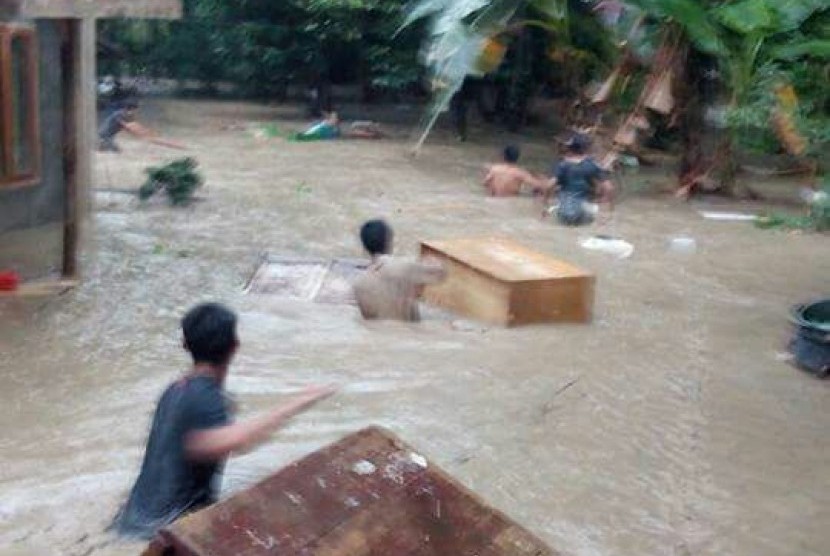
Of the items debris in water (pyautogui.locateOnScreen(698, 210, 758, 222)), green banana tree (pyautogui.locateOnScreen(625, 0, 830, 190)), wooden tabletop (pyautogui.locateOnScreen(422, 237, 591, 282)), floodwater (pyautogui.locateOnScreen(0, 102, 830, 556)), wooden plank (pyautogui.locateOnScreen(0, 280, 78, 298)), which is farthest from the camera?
debris in water (pyautogui.locateOnScreen(698, 210, 758, 222))

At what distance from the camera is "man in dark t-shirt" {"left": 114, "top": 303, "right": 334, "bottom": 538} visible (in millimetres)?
3863

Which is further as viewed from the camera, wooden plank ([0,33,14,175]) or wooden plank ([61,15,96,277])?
wooden plank ([0,33,14,175])

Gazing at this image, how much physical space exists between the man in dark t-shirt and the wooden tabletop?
190 inches

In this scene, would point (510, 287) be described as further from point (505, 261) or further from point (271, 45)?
point (271, 45)

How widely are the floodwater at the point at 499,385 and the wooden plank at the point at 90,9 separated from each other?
82.0 inches

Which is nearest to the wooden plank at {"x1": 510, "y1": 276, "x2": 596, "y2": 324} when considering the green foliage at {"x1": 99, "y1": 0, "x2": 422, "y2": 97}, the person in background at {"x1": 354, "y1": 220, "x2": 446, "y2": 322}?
the person in background at {"x1": 354, "y1": 220, "x2": 446, "y2": 322}

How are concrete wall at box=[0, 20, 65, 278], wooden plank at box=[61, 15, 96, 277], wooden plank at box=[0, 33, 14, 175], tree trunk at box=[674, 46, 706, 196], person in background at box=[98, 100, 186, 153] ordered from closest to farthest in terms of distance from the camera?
wooden plank at box=[61, 15, 96, 277]
wooden plank at box=[0, 33, 14, 175]
concrete wall at box=[0, 20, 65, 278]
tree trunk at box=[674, 46, 706, 196]
person in background at box=[98, 100, 186, 153]

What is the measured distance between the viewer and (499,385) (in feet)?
25.2

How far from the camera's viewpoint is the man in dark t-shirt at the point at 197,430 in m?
3.86

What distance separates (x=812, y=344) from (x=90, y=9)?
5.24 metres

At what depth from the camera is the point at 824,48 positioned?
888 cm

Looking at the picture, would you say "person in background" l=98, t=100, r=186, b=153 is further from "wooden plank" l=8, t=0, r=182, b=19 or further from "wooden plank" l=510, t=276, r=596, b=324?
"wooden plank" l=510, t=276, r=596, b=324

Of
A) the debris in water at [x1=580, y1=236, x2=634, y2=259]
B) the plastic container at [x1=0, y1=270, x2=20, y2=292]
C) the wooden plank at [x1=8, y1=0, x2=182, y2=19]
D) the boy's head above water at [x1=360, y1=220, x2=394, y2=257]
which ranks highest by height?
the wooden plank at [x1=8, y1=0, x2=182, y2=19]

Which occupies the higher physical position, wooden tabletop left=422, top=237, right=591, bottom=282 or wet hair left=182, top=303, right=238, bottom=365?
wet hair left=182, top=303, right=238, bottom=365
